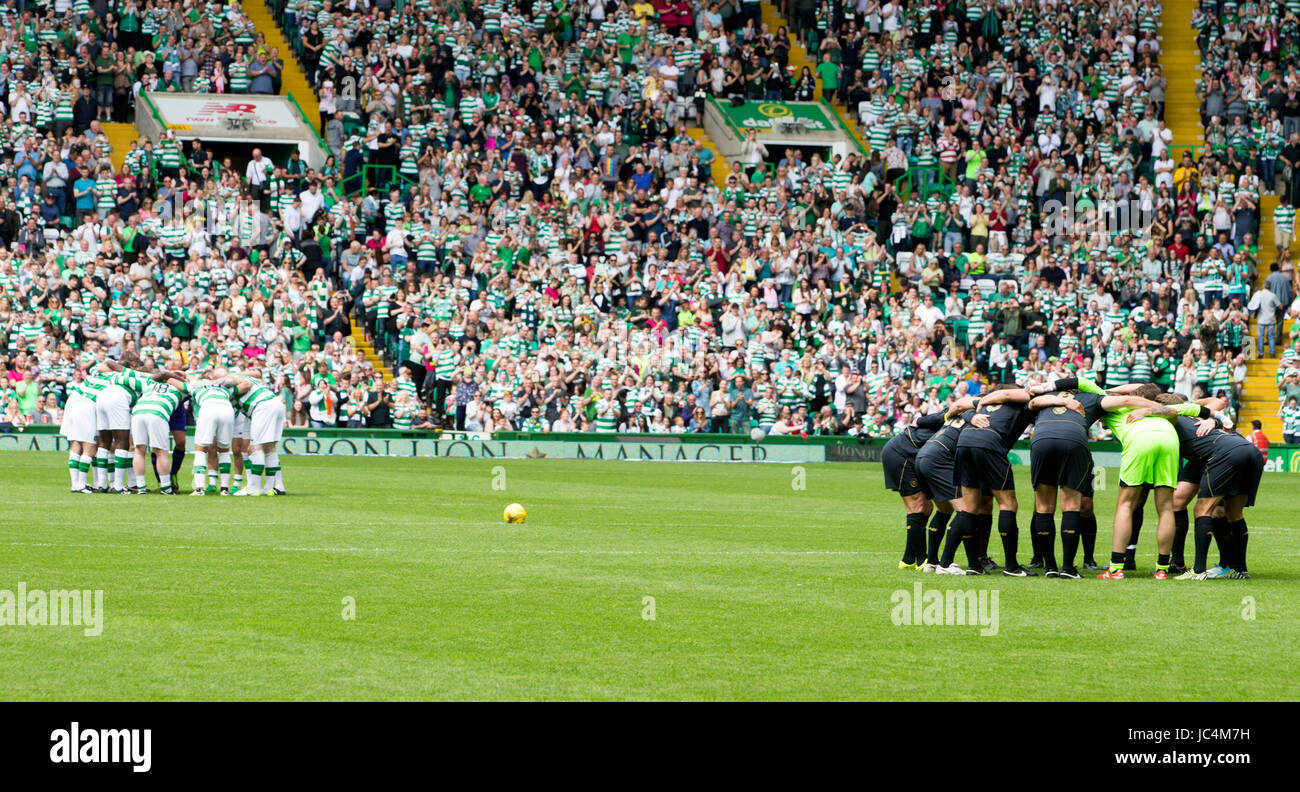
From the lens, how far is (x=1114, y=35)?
47.8 m

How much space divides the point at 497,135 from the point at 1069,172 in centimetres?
1323

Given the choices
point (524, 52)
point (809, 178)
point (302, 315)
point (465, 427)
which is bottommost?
point (465, 427)

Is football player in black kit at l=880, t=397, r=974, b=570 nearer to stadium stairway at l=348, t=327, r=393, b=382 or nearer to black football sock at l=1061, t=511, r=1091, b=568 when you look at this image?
black football sock at l=1061, t=511, r=1091, b=568

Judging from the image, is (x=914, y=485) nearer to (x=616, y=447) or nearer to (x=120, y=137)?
(x=616, y=447)

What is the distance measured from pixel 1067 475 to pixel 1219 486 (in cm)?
129

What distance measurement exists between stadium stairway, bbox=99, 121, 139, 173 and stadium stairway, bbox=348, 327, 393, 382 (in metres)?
7.20

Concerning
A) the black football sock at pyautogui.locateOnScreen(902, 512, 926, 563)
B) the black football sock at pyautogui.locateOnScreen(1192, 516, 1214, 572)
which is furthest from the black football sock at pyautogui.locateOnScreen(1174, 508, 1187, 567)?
the black football sock at pyautogui.locateOnScreen(902, 512, 926, 563)

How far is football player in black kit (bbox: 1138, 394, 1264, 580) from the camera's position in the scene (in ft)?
52.2

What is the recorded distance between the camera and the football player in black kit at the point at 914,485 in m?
16.2

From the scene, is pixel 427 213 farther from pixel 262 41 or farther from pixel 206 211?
pixel 262 41

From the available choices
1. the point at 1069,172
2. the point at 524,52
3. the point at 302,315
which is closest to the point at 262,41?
the point at 524,52

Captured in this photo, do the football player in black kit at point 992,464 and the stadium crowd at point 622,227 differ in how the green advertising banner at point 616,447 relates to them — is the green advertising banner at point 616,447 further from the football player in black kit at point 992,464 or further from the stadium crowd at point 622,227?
the football player in black kit at point 992,464
